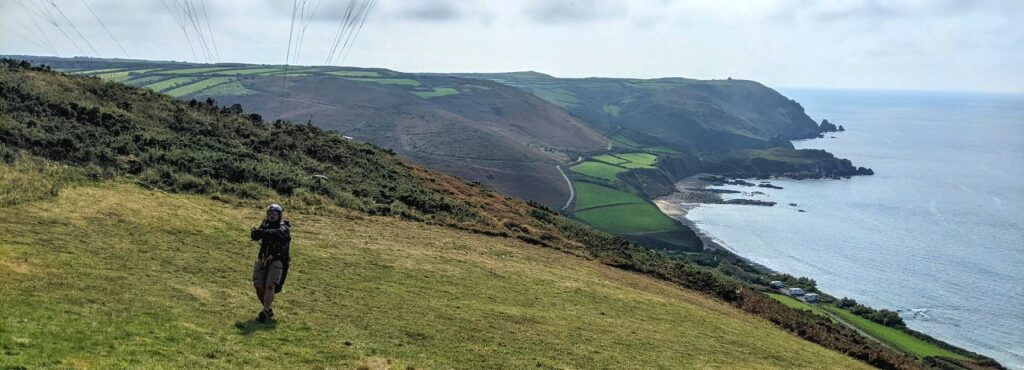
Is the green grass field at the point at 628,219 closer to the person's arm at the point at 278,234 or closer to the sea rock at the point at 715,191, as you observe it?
the sea rock at the point at 715,191

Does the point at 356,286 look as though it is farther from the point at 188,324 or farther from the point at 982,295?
the point at 982,295

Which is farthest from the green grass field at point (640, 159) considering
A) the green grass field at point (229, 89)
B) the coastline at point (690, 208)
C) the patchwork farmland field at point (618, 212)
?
the green grass field at point (229, 89)

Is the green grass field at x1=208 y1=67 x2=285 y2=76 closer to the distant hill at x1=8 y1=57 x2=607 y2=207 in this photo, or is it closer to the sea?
the distant hill at x1=8 y1=57 x2=607 y2=207

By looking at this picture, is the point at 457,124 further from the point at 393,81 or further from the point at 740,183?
the point at 740,183

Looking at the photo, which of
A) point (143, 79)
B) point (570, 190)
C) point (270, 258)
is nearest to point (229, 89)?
point (143, 79)

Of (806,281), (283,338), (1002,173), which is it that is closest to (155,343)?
(283,338)
